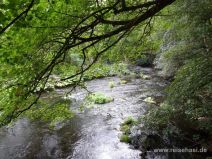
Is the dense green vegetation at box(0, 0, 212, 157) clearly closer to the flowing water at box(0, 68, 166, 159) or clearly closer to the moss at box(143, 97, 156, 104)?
the flowing water at box(0, 68, 166, 159)

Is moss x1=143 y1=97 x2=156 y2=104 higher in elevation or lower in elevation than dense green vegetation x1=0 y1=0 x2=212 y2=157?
lower

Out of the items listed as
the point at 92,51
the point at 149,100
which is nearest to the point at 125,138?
the point at 149,100

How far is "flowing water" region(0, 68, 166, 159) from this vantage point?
988 cm

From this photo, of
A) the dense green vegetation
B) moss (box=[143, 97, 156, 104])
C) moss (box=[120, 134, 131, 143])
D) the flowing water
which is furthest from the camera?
moss (box=[143, 97, 156, 104])

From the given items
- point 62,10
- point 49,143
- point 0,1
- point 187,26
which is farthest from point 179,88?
point 49,143

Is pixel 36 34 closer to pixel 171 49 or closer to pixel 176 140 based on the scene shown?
pixel 176 140

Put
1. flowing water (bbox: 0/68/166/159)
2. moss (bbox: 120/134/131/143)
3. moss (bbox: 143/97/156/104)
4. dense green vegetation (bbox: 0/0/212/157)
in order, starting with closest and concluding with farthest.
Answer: dense green vegetation (bbox: 0/0/212/157) → flowing water (bbox: 0/68/166/159) → moss (bbox: 120/134/131/143) → moss (bbox: 143/97/156/104)

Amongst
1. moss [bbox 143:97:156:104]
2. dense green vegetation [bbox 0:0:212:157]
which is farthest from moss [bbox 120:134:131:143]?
moss [bbox 143:97:156:104]

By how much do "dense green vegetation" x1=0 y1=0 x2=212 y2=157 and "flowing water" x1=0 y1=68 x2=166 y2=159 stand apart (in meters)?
0.90

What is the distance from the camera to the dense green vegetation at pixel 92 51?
3.47 m

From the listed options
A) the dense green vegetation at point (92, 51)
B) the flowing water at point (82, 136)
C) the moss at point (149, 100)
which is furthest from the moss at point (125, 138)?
the moss at point (149, 100)

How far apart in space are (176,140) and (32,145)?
611 centimetres

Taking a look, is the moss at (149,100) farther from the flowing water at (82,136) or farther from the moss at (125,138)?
the moss at (125,138)

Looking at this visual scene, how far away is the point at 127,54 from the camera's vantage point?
765cm
